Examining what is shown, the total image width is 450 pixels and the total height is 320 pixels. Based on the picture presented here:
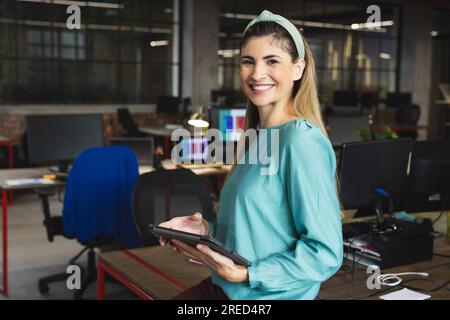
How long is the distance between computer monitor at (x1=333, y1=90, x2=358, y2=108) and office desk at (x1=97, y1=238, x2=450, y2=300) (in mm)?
9582

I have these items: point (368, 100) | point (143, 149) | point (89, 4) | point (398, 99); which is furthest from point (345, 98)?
point (143, 149)

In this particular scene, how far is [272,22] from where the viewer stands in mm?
1406

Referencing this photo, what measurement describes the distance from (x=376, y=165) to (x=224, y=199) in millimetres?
1188

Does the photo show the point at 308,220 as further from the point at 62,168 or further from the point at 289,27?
the point at 62,168

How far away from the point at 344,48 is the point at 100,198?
10355 mm

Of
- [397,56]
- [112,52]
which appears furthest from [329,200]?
[397,56]

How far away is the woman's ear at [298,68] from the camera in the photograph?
144cm

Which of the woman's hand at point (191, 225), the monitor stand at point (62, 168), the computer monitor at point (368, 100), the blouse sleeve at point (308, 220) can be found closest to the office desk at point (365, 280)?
the woman's hand at point (191, 225)

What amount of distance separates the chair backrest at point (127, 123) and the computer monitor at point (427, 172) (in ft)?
22.1

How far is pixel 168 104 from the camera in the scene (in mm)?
9789

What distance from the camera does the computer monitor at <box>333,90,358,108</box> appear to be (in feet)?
39.0

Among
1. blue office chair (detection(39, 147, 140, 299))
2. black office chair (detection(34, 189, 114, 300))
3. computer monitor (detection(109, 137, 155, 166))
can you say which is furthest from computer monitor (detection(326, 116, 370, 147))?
black office chair (detection(34, 189, 114, 300))

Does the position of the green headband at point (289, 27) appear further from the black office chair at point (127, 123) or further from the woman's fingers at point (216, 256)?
the black office chair at point (127, 123)

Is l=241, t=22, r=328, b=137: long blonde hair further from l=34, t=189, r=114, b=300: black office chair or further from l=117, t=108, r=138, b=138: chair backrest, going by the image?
l=117, t=108, r=138, b=138: chair backrest
